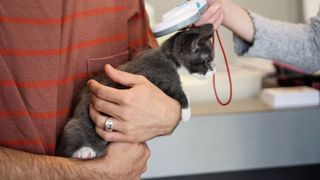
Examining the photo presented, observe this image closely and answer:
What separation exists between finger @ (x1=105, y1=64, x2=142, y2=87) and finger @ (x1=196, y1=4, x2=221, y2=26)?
21cm

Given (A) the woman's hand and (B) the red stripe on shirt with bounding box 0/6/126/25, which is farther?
(A) the woman's hand

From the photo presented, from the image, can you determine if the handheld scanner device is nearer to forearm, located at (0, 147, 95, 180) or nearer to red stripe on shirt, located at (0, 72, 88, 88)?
red stripe on shirt, located at (0, 72, 88, 88)

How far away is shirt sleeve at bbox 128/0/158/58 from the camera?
845 millimetres

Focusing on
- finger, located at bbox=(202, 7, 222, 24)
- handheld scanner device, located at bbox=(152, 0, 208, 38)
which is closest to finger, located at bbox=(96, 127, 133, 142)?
handheld scanner device, located at bbox=(152, 0, 208, 38)

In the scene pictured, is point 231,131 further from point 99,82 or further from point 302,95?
point 99,82

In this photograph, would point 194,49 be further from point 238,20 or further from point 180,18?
point 238,20

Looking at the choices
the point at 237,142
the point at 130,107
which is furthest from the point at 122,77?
the point at 237,142

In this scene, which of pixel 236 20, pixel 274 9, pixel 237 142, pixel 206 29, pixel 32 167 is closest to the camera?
pixel 32 167

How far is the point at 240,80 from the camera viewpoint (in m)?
1.44

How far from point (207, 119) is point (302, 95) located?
36 centimetres

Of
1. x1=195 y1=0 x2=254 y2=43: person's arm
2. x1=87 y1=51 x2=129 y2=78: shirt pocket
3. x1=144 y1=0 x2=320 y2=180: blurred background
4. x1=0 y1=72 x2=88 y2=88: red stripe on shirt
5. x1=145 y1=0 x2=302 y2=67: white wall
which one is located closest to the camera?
x1=0 y1=72 x2=88 y2=88: red stripe on shirt

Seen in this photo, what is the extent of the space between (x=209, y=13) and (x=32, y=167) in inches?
19.4

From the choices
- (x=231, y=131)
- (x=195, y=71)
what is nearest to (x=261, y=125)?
(x=231, y=131)

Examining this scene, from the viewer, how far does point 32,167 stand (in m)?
0.68
